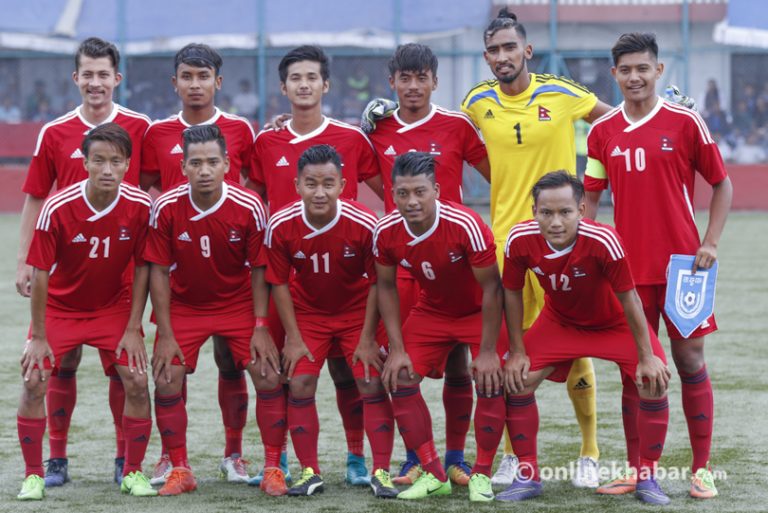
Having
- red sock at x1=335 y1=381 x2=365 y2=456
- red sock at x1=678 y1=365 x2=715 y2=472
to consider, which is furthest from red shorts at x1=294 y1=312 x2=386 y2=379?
red sock at x1=678 y1=365 x2=715 y2=472

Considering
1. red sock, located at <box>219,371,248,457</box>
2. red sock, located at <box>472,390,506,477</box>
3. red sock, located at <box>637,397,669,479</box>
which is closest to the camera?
red sock, located at <box>637,397,669,479</box>

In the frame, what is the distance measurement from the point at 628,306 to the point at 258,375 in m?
1.60

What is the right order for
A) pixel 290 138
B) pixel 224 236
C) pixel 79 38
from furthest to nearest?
pixel 79 38 → pixel 290 138 → pixel 224 236

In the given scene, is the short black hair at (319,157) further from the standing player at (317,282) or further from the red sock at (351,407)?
the red sock at (351,407)

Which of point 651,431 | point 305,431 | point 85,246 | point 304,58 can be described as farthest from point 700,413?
point 85,246

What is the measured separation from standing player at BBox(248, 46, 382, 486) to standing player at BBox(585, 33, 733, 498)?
118cm

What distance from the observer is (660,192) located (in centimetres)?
515

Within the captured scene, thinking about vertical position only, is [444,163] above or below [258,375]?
above

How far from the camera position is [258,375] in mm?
5387

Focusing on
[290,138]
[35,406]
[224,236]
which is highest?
[290,138]

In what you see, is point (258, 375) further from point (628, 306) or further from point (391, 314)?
point (628, 306)

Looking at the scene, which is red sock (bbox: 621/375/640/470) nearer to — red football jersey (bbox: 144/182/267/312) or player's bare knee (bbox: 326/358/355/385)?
player's bare knee (bbox: 326/358/355/385)

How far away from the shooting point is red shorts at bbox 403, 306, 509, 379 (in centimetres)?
538

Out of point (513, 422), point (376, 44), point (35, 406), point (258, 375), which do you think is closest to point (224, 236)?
point (258, 375)
